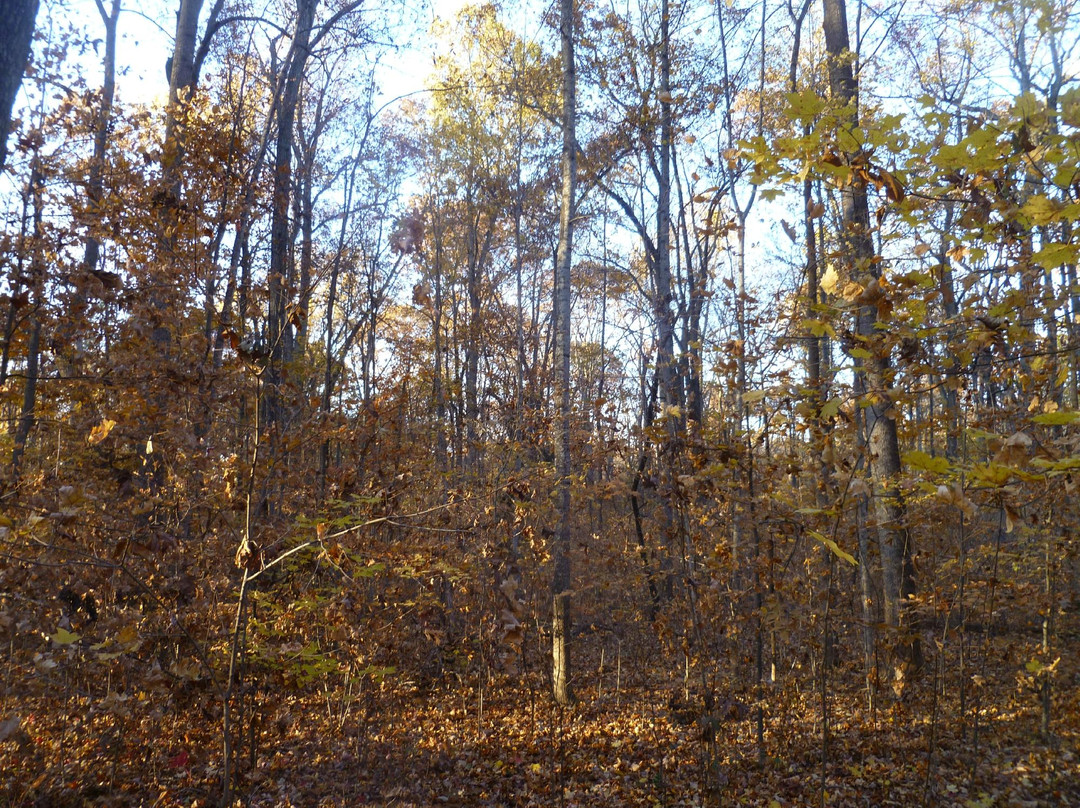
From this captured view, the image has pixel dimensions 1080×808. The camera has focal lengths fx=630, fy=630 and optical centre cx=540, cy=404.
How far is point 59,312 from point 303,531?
10.2 feet

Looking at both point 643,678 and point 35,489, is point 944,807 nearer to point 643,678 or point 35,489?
point 643,678

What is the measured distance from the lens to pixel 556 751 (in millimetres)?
5746

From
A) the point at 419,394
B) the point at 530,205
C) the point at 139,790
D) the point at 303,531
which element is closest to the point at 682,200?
the point at 530,205

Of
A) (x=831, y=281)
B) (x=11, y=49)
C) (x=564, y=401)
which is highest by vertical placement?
(x=11, y=49)

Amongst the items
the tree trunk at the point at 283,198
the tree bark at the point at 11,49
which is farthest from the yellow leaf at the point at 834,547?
the tree trunk at the point at 283,198

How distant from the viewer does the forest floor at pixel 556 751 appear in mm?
4758

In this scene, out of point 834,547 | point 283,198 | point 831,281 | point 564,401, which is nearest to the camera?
point 834,547

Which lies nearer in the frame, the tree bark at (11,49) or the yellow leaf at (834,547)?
the yellow leaf at (834,547)

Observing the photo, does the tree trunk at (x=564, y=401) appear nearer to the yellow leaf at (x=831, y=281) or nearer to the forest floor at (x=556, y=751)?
the forest floor at (x=556, y=751)

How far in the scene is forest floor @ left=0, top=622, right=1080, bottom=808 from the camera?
187 inches

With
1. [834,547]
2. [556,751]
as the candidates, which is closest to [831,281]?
[834,547]

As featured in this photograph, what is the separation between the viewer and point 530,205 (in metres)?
15.9

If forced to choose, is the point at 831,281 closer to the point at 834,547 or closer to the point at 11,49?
the point at 834,547

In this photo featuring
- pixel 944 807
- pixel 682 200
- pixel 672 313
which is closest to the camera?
pixel 944 807
